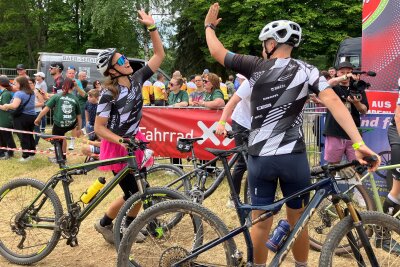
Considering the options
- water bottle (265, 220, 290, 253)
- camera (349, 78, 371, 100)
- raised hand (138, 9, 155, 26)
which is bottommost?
water bottle (265, 220, 290, 253)

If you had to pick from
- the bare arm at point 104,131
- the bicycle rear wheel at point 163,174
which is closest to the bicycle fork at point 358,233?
the bare arm at point 104,131

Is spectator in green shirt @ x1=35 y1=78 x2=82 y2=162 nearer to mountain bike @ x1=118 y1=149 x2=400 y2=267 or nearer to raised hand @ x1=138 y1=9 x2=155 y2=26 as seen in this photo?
raised hand @ x1=138 y1=9 x2=155 y2=26

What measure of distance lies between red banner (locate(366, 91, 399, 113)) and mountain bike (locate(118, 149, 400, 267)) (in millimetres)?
3194

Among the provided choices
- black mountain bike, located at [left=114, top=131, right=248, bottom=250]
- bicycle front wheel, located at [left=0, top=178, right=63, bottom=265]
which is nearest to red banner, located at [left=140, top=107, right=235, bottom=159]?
black mountain bike, located at [left=114, top=131, right=248, bottom=250]

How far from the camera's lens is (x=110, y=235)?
4.60 metres

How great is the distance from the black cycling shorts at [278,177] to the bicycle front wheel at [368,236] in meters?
0.38

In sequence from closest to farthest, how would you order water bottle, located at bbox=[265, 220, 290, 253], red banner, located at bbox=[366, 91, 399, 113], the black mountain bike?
1. water bottle, located at bbox=[265, 220, 290, 253]
2. the black mountain bike
3. red banner, located at bbox=[366, 91, 399, 113]

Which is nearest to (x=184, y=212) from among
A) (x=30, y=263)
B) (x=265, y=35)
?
(x=265, y=35)

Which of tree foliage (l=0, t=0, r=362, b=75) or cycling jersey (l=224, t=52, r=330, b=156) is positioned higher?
tree foliage (l=0, t=0, r=362, b=75)

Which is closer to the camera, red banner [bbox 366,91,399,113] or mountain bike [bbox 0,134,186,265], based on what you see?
mountain bike [bbox 0,134,186,265]

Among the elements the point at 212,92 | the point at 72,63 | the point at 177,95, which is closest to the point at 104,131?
the point at 212,92

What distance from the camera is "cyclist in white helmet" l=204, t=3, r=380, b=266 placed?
3.09 m

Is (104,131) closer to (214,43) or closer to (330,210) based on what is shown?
(214,43)

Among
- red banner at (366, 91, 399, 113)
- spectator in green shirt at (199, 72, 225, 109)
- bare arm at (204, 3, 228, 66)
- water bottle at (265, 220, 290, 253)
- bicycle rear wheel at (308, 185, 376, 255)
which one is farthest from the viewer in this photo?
spectator in green shirt at (199, 72, 225, 109)
